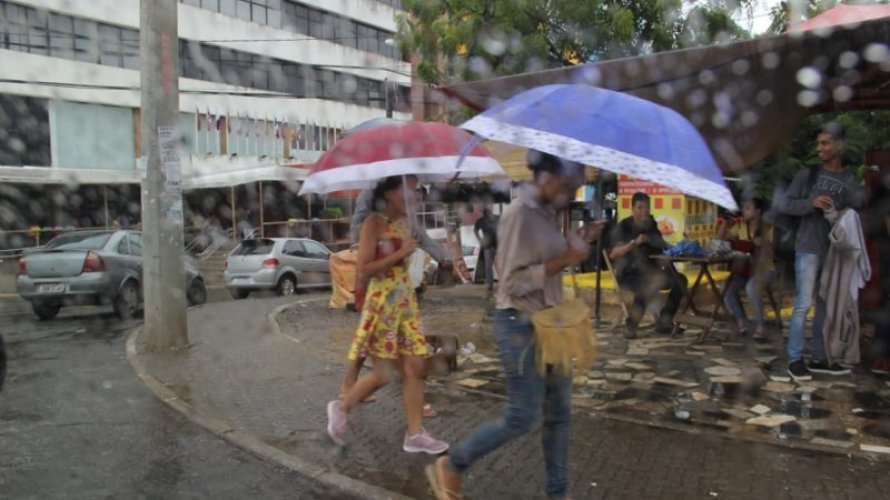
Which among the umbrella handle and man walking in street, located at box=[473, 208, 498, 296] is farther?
man walking in street, located at box=[473, 208, 498, 296]

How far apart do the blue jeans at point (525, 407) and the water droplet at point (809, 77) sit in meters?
3.62

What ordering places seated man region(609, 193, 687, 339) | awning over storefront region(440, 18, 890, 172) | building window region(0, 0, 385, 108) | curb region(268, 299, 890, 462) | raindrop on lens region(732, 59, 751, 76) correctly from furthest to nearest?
building window region(0, 0, 385, 108) < seated man region(609, 193, 687, 339) < raindrop on lens region(732, 59, 751, 76) < awning over storefront region(440, 18, 890, 172) < curb region(268, 299, 890, 462)

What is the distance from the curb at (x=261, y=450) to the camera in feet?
13.0

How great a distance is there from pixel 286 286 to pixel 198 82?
1749cm

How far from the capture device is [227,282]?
52.0 ft

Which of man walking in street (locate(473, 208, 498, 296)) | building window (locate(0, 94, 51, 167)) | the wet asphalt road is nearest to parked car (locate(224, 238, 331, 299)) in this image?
man walking in street (locate(473, 208, 498, 296))

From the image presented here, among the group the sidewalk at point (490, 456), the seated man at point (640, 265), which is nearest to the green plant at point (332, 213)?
the sidewalk at point (490, 456)

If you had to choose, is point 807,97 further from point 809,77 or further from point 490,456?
point 490,456

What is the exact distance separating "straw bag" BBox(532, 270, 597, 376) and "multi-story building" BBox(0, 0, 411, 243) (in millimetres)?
17673

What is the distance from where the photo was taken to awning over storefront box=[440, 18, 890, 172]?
533 cm

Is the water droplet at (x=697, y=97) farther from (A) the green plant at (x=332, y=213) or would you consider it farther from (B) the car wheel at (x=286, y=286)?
A: (A) the green plant at (x=332, y=213)

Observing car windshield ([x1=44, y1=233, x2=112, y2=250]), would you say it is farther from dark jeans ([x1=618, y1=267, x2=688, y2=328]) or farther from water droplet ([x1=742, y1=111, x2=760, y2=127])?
water droplet ([x1=742, y1=111, x2=760, y2=127])

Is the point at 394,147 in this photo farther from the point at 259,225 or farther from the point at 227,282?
the point at 259,225

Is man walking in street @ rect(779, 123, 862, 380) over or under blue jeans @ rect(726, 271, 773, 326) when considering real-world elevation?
over
